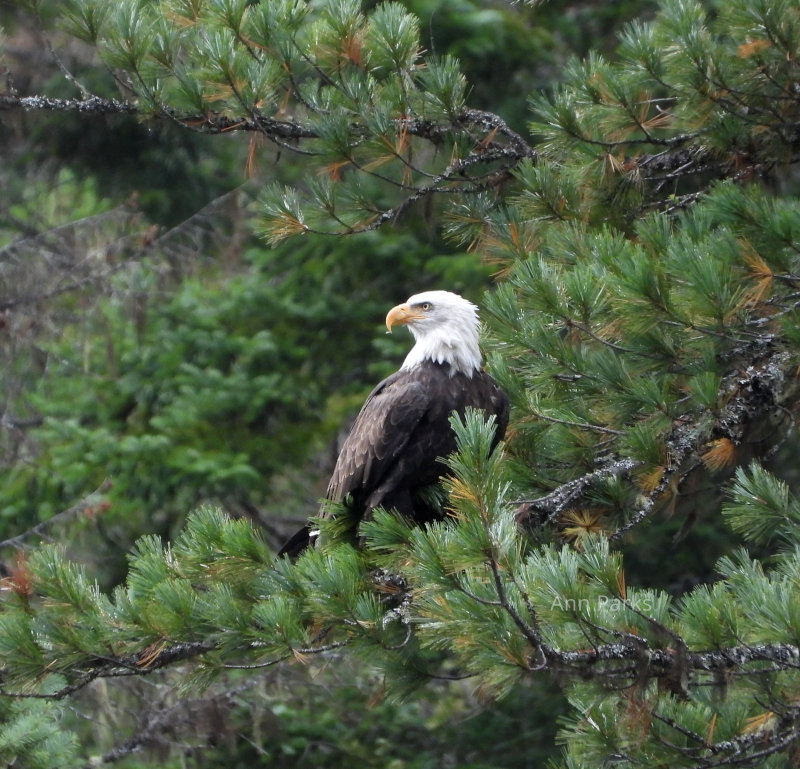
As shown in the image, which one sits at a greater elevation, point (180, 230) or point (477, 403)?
point (180, 230)

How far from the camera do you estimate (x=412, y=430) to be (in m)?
5.07

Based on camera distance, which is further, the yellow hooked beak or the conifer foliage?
the yellow hooked beak

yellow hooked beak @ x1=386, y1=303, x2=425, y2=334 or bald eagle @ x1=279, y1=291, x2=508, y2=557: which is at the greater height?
yellow hooked beak @ x1=386, y1=303, x2=425, y2=334

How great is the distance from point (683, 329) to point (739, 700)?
4.15 ft

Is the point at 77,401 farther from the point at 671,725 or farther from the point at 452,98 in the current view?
the point at 671,725

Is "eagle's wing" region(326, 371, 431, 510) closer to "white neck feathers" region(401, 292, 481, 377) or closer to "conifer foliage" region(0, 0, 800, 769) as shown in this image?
"white neck feathers" region(401, 292, 481, 377)

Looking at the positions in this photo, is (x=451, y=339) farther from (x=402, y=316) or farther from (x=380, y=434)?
A: (x=380, y=434)

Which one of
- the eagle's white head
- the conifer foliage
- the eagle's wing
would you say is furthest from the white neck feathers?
the conifer foliage

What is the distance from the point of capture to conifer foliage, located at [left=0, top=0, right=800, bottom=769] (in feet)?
9.93

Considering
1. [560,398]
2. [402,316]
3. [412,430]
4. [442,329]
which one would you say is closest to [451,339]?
[442,329]

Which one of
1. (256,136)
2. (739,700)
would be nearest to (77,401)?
(256,136)

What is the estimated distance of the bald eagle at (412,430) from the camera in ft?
16.6

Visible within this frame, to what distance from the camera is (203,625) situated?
3.66 metres

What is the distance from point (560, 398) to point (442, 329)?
122 centimetres
